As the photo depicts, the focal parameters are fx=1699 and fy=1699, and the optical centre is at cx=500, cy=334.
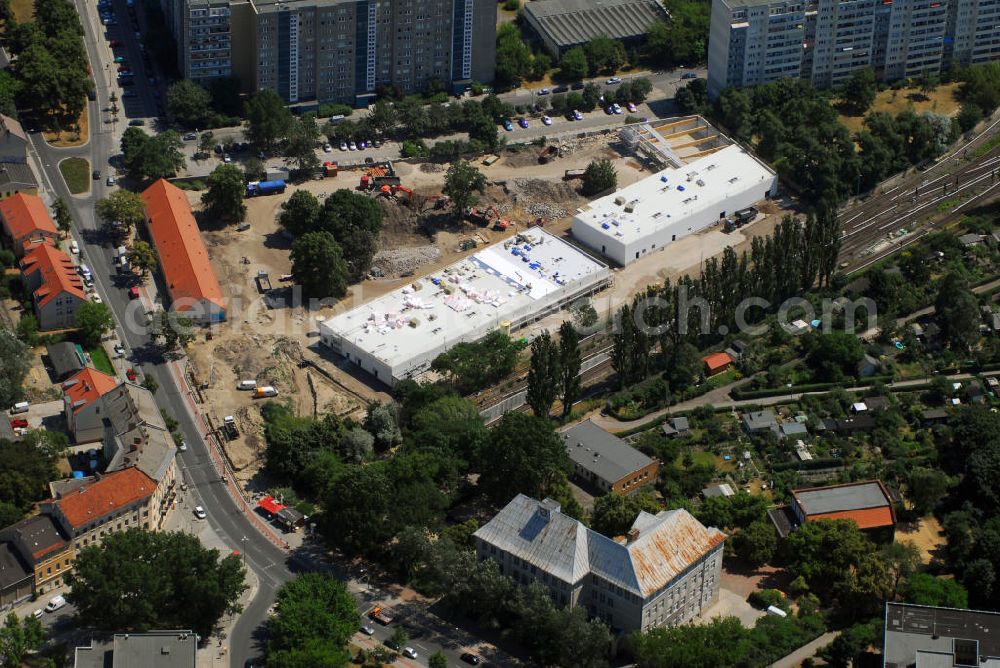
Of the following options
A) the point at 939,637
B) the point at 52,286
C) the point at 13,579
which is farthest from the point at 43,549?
the point at 939,637

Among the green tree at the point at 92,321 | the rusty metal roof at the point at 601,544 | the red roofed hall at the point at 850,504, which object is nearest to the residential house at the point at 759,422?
the red roofed hall at the point at 850,504

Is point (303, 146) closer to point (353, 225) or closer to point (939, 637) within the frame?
point (353, 225)

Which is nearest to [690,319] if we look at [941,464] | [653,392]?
[653,392]

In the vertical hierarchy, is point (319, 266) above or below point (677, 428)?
above

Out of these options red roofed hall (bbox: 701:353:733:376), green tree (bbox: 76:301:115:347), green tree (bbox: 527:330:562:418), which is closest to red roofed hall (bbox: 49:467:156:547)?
green tree (bbox: 76:301:115:347)

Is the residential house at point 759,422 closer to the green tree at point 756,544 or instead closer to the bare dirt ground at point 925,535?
the bare dirt ground at point 925,535

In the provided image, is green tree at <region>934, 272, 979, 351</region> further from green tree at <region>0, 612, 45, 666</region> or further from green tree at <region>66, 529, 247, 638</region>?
green tree at <region>0, 612, 45, 666</region>
